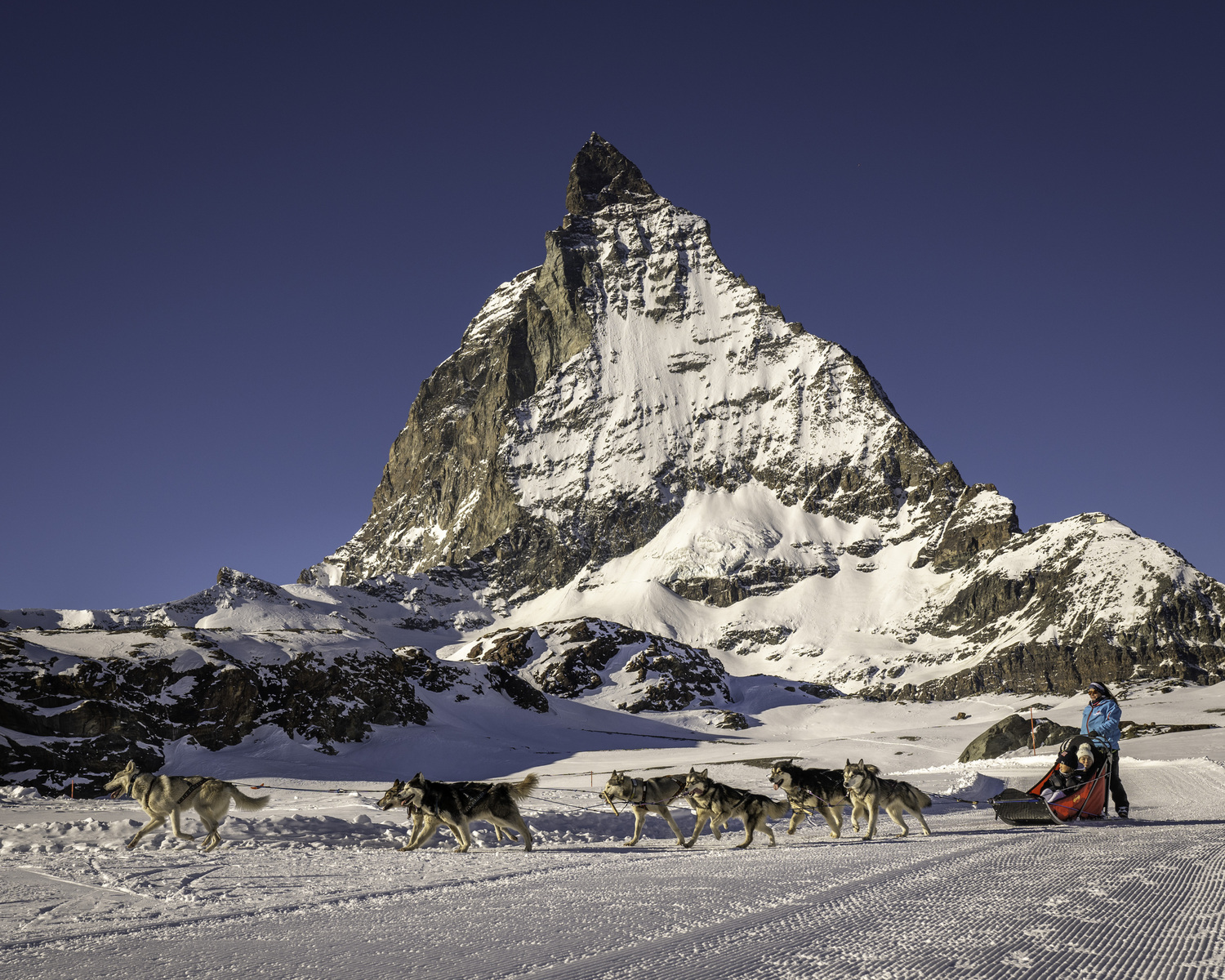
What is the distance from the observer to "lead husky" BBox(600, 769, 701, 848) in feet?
34.7

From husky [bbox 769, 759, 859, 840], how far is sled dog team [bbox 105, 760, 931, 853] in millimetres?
10

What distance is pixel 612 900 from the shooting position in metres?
5.57

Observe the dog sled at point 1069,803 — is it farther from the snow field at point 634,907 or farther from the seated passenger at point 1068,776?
the snow field at point 634,907

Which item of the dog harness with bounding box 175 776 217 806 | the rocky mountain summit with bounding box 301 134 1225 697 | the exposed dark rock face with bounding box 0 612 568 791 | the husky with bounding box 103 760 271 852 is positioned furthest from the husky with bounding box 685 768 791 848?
the rocky mountain summit with bounding box 301 134 1225 697

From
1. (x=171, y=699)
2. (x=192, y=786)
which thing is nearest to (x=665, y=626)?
(x=171, y=699)

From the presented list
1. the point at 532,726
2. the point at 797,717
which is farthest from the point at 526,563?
the point at 532,726

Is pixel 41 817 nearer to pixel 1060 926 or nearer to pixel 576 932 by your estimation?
pixel 576 932

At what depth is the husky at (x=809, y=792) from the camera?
1095 cm

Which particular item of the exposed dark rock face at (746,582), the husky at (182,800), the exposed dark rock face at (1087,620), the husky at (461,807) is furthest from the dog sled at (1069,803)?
the exposed dark rock face at (746,582)

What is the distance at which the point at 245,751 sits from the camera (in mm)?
32594

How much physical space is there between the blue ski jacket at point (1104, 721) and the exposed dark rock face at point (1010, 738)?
2099 centimetres

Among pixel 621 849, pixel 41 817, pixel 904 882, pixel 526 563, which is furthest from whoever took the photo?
pixel 526 563

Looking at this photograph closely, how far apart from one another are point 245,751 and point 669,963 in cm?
3283

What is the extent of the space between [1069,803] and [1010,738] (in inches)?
904
